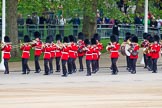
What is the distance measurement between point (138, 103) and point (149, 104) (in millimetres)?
385

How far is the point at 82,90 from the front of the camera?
28.5m

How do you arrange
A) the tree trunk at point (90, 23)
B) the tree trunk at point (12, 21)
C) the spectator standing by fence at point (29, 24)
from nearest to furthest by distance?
1. the tree trunk at point (12, 21)
2. the tree trunk at point (90, 23)
3. the spectator standing by fence at point (29, 24)

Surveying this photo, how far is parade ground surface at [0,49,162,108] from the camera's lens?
24875mm

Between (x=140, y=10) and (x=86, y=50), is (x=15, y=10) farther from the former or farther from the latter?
(x=140, y=10)

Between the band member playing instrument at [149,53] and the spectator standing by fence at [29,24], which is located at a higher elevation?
the spectator standing by fence at [29,24]

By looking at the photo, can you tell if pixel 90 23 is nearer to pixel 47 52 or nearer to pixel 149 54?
pixel 149 54

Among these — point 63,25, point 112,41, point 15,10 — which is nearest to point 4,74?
point 112,41

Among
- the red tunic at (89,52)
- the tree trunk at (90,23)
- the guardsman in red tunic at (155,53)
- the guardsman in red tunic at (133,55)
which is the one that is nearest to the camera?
the red tunic at (89,52)

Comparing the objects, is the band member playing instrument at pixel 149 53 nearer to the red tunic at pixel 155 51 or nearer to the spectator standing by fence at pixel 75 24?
the red tunic at pixel 155 51

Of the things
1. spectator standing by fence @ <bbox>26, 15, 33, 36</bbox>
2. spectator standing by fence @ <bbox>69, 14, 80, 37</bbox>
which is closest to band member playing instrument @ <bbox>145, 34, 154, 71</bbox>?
spectator standing by fence @ <bbox>69, 14, 80, 37</bbox>

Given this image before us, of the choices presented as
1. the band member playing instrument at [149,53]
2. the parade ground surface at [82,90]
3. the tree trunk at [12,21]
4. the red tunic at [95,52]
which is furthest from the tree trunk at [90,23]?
the red tunic at [95,52]

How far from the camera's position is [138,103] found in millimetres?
24938

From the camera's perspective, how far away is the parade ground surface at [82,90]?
24875 millimetres

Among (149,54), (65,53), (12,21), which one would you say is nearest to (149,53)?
(149,54)
